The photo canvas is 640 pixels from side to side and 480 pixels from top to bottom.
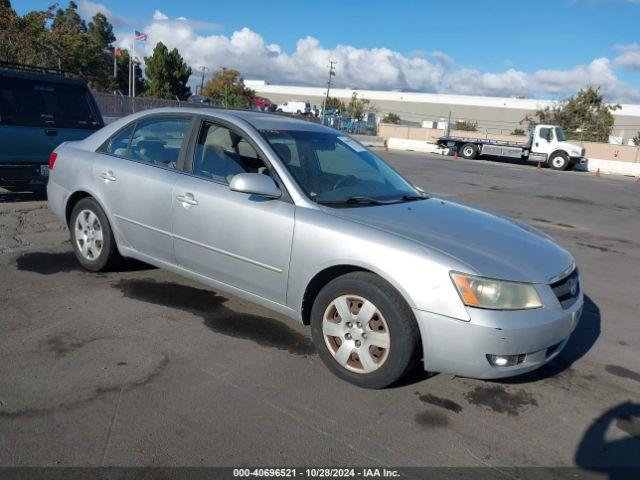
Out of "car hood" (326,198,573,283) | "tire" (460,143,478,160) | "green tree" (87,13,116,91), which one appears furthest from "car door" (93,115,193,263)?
"green tree" (87,13,116,91)

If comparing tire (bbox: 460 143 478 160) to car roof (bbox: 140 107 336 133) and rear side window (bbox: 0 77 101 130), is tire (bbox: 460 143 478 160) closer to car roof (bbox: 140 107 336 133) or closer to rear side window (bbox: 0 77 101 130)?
rear side window (bbox: 0 77 101 130)

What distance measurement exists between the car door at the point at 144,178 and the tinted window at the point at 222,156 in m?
0.18

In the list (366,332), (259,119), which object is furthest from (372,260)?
(259,119)

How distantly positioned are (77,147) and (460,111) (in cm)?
8955

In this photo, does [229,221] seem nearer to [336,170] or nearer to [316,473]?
[336,170]

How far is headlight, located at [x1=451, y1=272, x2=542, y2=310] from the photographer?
3053 millimetres

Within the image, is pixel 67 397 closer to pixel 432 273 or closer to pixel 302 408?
pixel 302 408

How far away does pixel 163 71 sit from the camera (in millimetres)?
60406

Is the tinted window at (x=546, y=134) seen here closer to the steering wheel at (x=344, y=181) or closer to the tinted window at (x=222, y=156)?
the steering wheel at (x=344, y=181)

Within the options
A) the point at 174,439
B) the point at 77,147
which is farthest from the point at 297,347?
the point at 77,147

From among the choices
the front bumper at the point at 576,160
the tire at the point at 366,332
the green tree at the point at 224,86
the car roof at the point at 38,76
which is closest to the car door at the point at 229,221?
the tire at the point at 366,332

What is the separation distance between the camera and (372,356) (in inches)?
132

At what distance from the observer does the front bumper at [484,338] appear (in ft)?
9.95

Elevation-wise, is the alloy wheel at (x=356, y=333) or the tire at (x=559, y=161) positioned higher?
the tire at (x=559, y=161)
